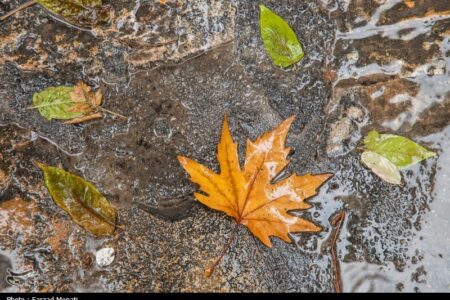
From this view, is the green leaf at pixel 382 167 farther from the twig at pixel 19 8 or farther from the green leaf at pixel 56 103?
the twig at pixel 19 8

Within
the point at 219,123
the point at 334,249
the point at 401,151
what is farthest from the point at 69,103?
the point at 401,151

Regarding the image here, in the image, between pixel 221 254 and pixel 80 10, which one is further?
pixel 80 10

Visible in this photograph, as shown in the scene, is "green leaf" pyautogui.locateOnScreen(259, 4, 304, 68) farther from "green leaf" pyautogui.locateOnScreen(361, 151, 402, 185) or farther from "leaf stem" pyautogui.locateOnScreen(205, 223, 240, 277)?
"leaf stem" pyautogui.locateOnScreen(205, 223, 240, 277)

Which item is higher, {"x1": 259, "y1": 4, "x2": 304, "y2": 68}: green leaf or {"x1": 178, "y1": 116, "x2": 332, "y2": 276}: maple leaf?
{"x1": 259, "y1": 4, "x2": 304, "y2": 68}: green leaf

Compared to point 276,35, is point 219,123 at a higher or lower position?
lower

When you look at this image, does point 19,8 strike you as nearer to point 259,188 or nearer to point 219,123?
point 219,123

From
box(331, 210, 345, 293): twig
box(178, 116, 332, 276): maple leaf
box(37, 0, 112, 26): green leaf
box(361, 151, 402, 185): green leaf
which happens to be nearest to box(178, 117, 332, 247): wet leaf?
box(178, 116, 332, 276): maple leaf

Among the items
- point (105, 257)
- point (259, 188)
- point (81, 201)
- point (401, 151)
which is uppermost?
point (401, 151)
